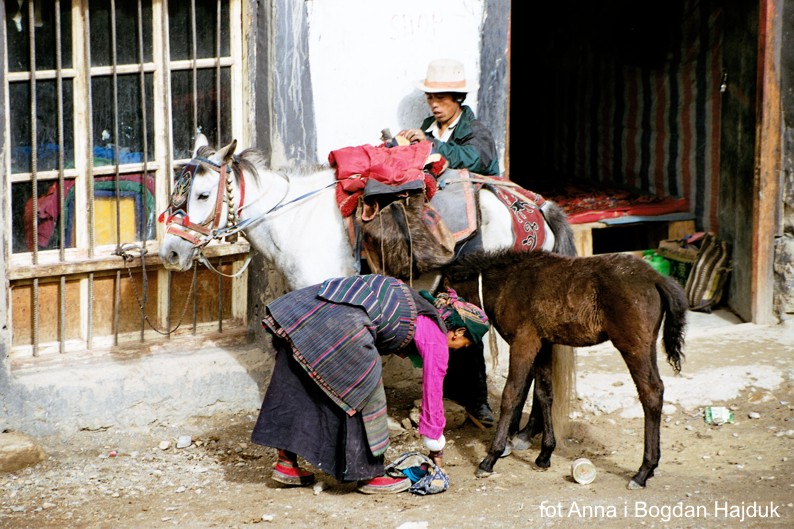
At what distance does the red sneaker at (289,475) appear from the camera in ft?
16.6

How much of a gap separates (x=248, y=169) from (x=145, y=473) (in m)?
1.70

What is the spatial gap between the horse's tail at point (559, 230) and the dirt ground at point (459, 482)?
109cm

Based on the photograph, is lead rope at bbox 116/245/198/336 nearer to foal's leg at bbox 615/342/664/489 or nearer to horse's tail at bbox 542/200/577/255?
horse's tail at bbox 542/200/577/255

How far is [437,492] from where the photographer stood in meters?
5.02

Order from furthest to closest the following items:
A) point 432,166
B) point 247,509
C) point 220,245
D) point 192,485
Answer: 1. point 220,245
2. point 432,166
3. point 192,485
4. point 247,509

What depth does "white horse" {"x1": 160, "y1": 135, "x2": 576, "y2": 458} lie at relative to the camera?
5457mm

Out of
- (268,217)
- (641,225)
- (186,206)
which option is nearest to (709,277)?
(641,225)

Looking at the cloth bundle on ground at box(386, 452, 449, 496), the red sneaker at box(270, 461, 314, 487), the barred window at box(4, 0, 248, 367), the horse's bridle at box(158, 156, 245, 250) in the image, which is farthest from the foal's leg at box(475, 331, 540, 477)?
the barred window at box(4, 0, 248, 367)

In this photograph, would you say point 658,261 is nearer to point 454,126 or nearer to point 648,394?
point 454,126

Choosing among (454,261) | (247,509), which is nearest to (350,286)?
(454,261)

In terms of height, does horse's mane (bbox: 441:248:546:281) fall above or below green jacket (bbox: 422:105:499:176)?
below

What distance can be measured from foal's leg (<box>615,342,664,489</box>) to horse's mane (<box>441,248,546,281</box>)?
704mm

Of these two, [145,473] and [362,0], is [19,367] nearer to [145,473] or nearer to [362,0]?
[145,473]

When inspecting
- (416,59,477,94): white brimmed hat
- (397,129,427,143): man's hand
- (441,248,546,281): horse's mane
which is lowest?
(441,248,546,281): horse's mane
